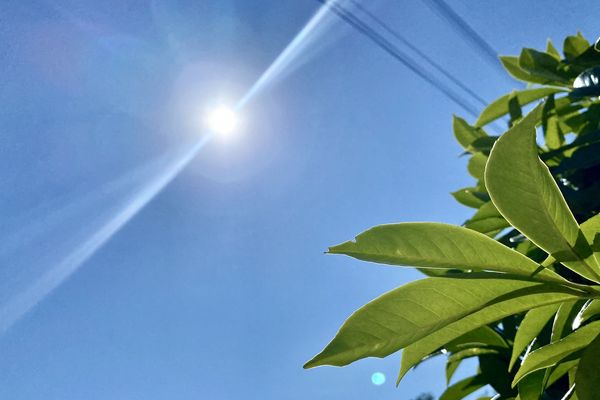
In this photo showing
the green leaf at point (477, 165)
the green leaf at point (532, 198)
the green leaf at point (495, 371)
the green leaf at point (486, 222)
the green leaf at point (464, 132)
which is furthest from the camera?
the green leaf at point (464, 132)

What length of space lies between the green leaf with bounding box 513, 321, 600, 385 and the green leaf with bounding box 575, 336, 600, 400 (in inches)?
1.0

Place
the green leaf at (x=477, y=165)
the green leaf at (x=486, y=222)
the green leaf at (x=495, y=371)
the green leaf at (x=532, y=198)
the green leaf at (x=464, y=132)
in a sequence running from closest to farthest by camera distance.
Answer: the green leaf at (x=532, y=198) < the green leaf at (x=495, y=371) < the green leaf at (x=486, y=222) < the green leaf at (x=477, y=165) < the green leaf at (x=464, y=132)

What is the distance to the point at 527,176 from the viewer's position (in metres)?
0.43

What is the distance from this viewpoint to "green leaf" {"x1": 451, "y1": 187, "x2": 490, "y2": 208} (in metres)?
1.17

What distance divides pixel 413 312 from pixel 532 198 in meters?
0.14

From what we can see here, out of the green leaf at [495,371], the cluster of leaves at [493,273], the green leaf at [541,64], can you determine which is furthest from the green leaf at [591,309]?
the green leaf at [541,64]

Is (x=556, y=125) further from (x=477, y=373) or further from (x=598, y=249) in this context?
(x=598, y=249)

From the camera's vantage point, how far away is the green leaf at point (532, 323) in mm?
606

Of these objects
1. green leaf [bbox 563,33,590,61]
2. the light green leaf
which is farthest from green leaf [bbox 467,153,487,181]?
the light green leaf

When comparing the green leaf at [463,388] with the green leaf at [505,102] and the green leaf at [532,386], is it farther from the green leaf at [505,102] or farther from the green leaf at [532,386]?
the green leaf at [505,102]

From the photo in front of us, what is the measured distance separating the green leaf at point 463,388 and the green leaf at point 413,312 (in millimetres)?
531

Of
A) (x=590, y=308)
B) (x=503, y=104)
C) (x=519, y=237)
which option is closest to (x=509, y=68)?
(x=503, y=104)

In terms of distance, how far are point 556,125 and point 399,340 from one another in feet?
3.22

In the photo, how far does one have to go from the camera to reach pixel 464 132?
1242mm
